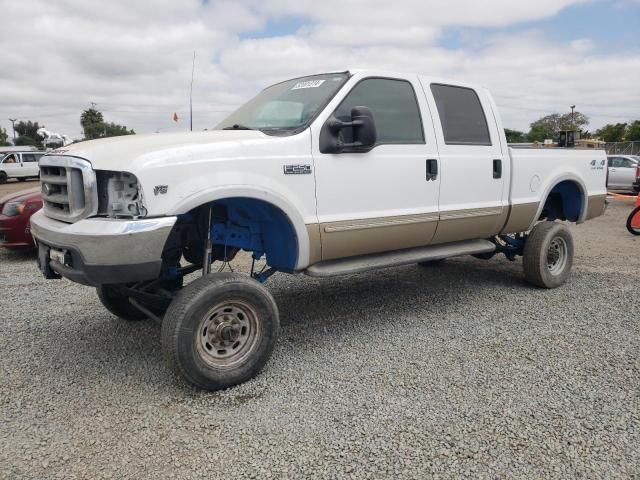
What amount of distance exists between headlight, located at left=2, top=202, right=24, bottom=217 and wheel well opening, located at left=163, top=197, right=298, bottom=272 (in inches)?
183

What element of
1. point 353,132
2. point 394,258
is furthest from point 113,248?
point 394,258

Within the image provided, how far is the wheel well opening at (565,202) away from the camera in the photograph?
20.9 ft

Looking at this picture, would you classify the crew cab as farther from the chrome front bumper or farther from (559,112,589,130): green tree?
(559,112,589,130): green tree

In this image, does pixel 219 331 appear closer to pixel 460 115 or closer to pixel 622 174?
pixel 460 115

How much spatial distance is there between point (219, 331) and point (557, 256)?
436cm

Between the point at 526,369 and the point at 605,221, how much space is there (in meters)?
9.85

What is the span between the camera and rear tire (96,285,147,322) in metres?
4.49

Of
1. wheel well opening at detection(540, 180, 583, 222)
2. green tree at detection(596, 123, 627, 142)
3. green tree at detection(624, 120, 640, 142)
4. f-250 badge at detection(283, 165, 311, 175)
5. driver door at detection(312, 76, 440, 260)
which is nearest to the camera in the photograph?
f-250 badge at detection(283, 165, 311, 175)

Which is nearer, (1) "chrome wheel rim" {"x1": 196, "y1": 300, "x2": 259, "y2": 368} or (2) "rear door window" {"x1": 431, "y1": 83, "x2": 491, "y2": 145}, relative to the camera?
(1) "chrome wheel rim" {"x1": 196, "y1": 300, "x2": 259, "y2": 368}

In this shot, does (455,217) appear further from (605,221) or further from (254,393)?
(605,221)

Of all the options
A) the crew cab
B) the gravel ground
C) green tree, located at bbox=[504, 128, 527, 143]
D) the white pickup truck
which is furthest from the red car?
the crew cab

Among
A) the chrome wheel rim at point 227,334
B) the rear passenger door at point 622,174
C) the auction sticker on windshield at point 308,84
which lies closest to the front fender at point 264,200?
the chrome wheel rim at point 227,334

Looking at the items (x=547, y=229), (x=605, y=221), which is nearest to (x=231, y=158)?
(x=547, y=229)

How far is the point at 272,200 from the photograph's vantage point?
12.0 feet
